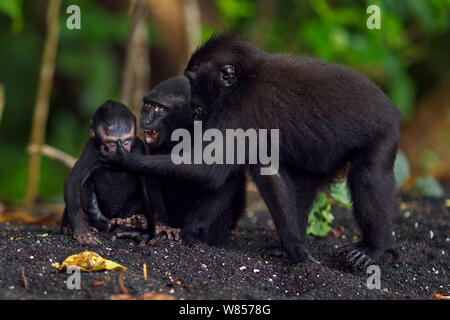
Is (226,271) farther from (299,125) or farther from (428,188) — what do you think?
(428,188)

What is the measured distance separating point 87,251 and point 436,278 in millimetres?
2498

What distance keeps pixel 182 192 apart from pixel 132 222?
487 mm

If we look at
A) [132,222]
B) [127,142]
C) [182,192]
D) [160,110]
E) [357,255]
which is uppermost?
[160,110]

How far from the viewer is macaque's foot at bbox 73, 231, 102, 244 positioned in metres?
4.41

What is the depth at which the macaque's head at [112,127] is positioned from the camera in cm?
461

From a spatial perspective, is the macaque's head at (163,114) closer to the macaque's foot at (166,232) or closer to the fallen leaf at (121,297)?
the macaque's foot at (166,232)

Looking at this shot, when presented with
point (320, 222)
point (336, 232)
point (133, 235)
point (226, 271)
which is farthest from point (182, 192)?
point (336, 232)

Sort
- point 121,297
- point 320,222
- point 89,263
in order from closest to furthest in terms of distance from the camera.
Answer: point 121,297 < point 89,263 < point 320,222

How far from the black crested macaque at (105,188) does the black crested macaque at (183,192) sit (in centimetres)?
17

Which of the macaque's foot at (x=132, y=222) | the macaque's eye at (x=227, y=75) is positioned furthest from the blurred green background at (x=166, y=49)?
the macaque's foot at (x=132, y=222)

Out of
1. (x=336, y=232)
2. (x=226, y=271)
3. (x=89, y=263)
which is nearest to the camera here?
(x=89, y=263)

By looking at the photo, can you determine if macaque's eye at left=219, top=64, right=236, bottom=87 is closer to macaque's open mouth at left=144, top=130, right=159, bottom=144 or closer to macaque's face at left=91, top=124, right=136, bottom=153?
macaque's open mouth at left=144, top=130, right=159, bottom=144

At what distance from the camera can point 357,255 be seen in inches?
185
